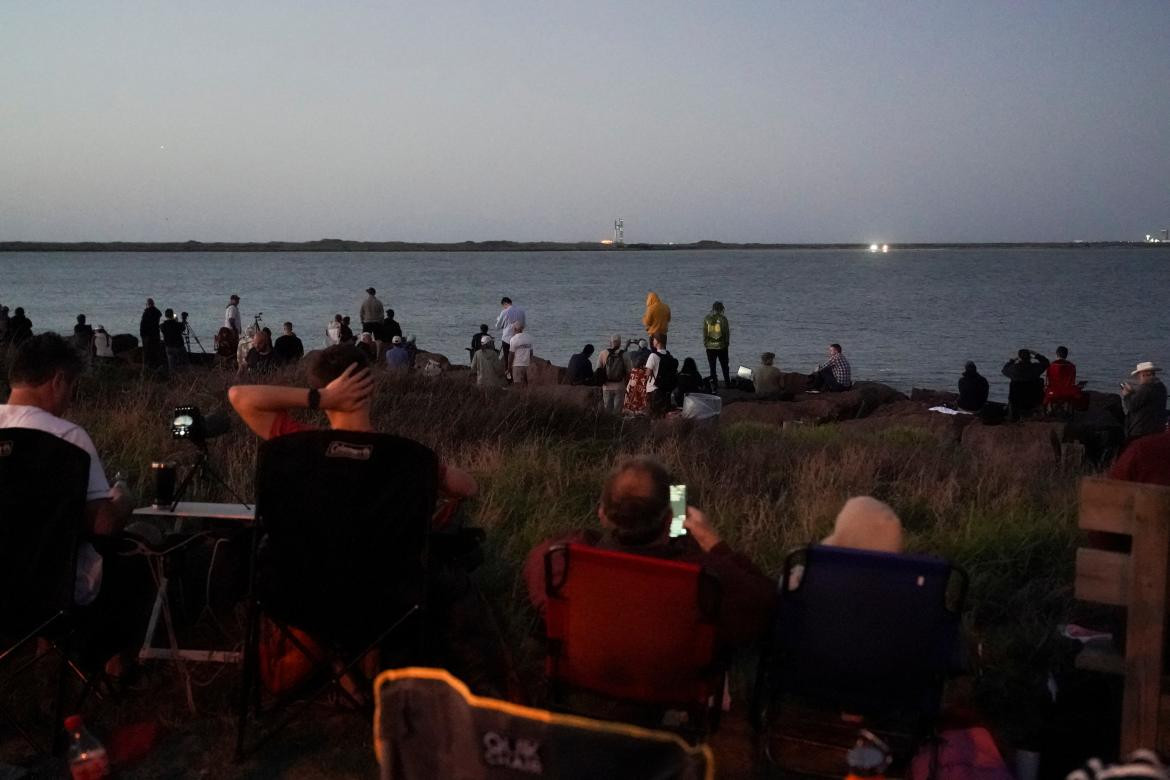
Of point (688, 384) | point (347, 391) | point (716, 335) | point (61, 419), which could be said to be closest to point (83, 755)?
point (61, 419)

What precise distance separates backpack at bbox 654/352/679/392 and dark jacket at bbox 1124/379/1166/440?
6074 millimetres

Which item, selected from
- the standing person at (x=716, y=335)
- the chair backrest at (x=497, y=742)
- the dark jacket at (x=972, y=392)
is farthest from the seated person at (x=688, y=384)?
the chair backrest at (x=497, y=742)

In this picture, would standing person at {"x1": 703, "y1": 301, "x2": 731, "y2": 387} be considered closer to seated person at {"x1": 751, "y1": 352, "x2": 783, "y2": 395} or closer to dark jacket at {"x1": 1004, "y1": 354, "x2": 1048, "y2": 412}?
seated person at {"x1": 751, "y1": 352, "x2": 783, "y2": 395}

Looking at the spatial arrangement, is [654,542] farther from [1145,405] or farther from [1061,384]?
[1061,384]

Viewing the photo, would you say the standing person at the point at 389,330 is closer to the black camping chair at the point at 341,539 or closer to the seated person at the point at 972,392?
the seated person at the point at 972,392

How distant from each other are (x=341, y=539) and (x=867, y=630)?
5.28 feet

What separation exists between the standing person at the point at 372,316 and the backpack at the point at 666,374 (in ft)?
26.9

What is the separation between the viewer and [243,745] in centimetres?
363

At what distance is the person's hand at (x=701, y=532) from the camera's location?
11.9 feet

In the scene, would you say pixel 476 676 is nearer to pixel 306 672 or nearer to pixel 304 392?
pixel 306 672

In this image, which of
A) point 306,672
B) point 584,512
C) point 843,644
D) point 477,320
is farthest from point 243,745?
point 477,320

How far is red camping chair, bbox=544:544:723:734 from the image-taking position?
310cm

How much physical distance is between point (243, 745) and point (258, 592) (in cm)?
52

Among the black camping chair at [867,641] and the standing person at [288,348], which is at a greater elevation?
the black camping chair at [867,641]
